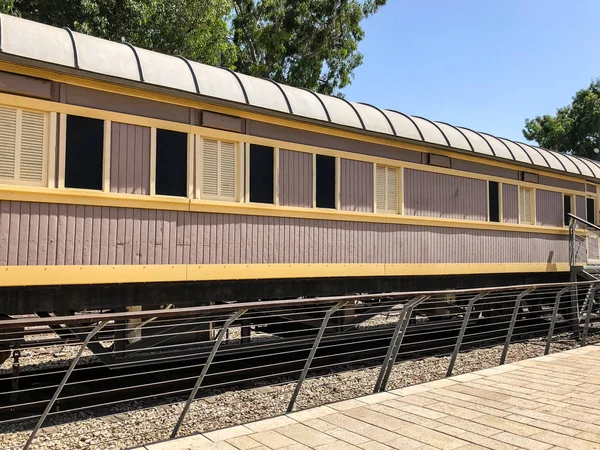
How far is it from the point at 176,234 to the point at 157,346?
53.7 inches

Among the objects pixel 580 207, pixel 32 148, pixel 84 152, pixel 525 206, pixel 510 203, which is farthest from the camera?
pixel 580 207

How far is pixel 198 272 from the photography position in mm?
6480

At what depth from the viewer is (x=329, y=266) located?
25.4ft

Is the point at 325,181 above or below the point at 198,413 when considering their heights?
above

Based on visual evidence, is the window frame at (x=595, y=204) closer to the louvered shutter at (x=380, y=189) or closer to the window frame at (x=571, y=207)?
the window frame at (x=571, y=207)

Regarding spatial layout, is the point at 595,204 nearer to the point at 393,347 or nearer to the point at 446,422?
the point at 393,347

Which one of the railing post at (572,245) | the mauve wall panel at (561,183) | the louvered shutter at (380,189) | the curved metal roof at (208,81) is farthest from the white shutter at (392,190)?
the railing post at (572,245)

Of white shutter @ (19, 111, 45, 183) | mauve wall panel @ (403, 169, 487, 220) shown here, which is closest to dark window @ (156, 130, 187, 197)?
white shutter @ (19, 111, 45, 183)

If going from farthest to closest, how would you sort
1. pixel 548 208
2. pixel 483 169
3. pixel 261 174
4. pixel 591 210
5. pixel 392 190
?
pixel 591 210
pixel 548 208
pixel 483 169
pixel 392 190
pixel 261 174

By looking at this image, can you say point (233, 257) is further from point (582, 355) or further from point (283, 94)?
point (582, 355)

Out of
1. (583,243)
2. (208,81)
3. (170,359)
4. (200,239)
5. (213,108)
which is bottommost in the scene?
(170,359)

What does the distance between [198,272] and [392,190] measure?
3639mm

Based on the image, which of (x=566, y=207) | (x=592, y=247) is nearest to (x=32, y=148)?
(x=566, y=207)

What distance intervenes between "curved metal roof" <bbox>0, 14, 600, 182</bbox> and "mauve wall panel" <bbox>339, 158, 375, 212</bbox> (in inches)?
23.0
